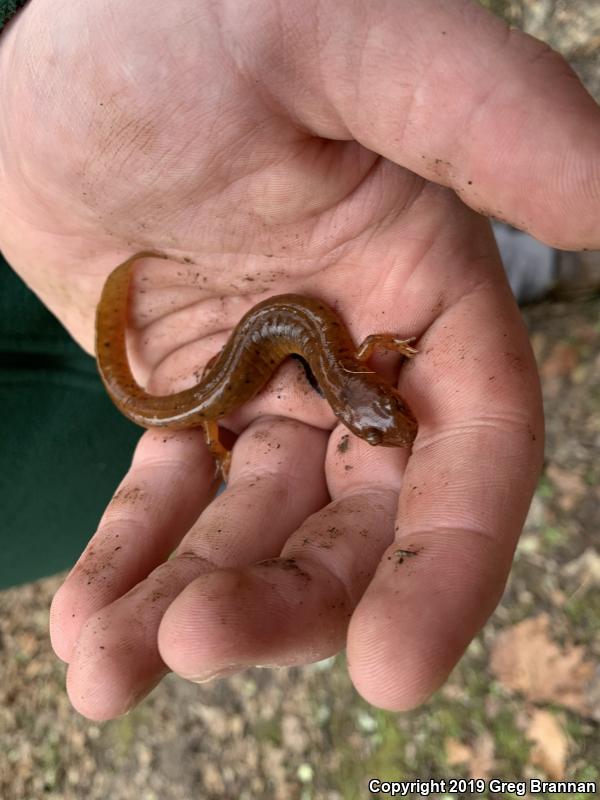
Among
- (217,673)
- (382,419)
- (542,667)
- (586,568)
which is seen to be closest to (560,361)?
(586,568)

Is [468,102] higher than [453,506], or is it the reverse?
[468,102]

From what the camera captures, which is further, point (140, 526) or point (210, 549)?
point (140, 526)

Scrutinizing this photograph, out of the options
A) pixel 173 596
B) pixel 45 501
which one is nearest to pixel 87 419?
pixel 45 501

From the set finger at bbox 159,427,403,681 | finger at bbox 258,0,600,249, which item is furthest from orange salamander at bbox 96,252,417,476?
finger at bbox 258,0,600,249

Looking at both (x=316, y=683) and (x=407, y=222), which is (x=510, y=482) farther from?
(x=316, y=683)

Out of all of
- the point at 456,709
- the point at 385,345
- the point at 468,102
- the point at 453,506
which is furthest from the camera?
the point at 456,709

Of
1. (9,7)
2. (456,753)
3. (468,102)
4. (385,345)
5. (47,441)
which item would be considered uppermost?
(9,7)

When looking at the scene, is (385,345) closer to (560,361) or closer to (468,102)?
(468,102)
